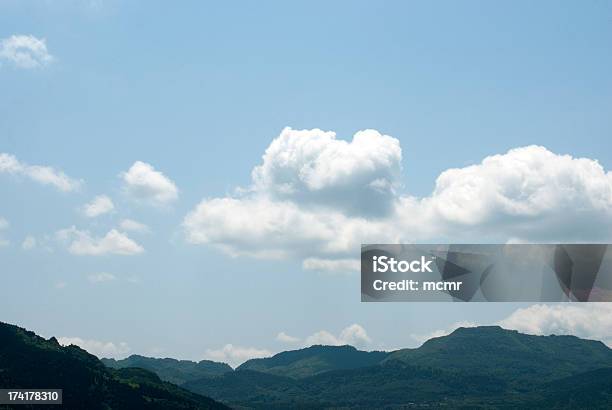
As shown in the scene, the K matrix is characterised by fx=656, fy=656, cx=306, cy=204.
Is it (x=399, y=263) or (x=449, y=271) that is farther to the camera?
(x=449, y=271)

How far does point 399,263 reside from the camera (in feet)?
470

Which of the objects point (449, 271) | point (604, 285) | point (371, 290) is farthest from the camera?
point (604, 285)

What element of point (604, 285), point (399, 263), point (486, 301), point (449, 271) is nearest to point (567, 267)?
point (604, 285)

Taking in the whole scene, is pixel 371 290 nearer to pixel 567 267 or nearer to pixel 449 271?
pixel 449 271

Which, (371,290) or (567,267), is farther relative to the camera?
(567,267)

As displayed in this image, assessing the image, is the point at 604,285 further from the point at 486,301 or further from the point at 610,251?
the point at 486,301

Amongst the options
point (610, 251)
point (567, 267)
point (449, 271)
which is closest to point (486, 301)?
point (449, 271)

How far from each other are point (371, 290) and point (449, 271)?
24.9 metres

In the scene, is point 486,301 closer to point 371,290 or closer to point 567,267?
point 567,267

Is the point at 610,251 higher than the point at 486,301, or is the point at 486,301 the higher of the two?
the point at 610,251

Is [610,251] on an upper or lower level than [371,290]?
upper

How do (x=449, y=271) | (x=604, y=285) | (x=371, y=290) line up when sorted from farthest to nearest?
(x=604, y=285), (x=449, y=271), (x=371, y=290)

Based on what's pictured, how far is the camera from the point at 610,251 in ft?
561

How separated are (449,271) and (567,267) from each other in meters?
37.7
